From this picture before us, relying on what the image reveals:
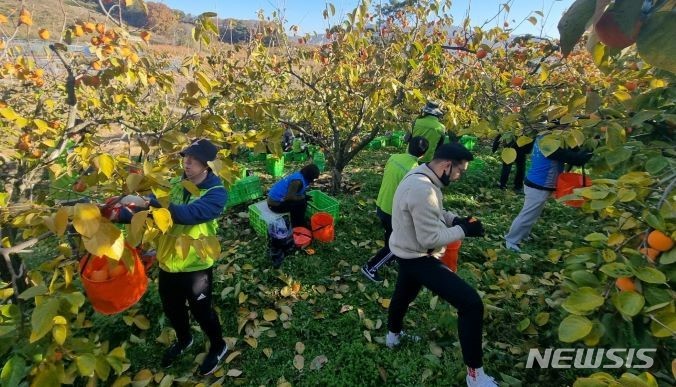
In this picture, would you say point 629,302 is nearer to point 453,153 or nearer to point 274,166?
point 453,153

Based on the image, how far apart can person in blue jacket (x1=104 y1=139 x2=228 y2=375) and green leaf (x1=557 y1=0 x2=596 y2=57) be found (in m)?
1.89

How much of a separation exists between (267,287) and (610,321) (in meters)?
3.43

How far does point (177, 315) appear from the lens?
114 inches

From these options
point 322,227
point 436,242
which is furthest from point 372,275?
point 436,242

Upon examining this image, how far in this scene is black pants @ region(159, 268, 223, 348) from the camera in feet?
8.49

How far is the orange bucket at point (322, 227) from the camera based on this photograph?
4.68 meters

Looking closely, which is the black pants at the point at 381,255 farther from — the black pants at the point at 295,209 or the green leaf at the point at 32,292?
the green leaf at the point at 32,292

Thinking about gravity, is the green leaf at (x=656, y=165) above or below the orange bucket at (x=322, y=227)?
above

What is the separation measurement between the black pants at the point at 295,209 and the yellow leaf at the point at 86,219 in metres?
3.86

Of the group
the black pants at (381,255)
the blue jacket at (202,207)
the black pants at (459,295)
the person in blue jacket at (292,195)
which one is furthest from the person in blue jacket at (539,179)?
the blue jacket at (202,207)

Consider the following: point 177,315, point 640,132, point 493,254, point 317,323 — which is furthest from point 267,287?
point 640,132

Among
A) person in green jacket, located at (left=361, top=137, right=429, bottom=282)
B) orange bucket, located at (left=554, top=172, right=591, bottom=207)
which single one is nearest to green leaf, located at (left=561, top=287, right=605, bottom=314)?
person in green jacket, located at (left=361, top=137, right=429, bottom=282)

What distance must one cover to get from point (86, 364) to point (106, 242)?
0.49 meters

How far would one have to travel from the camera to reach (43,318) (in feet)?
3.37
